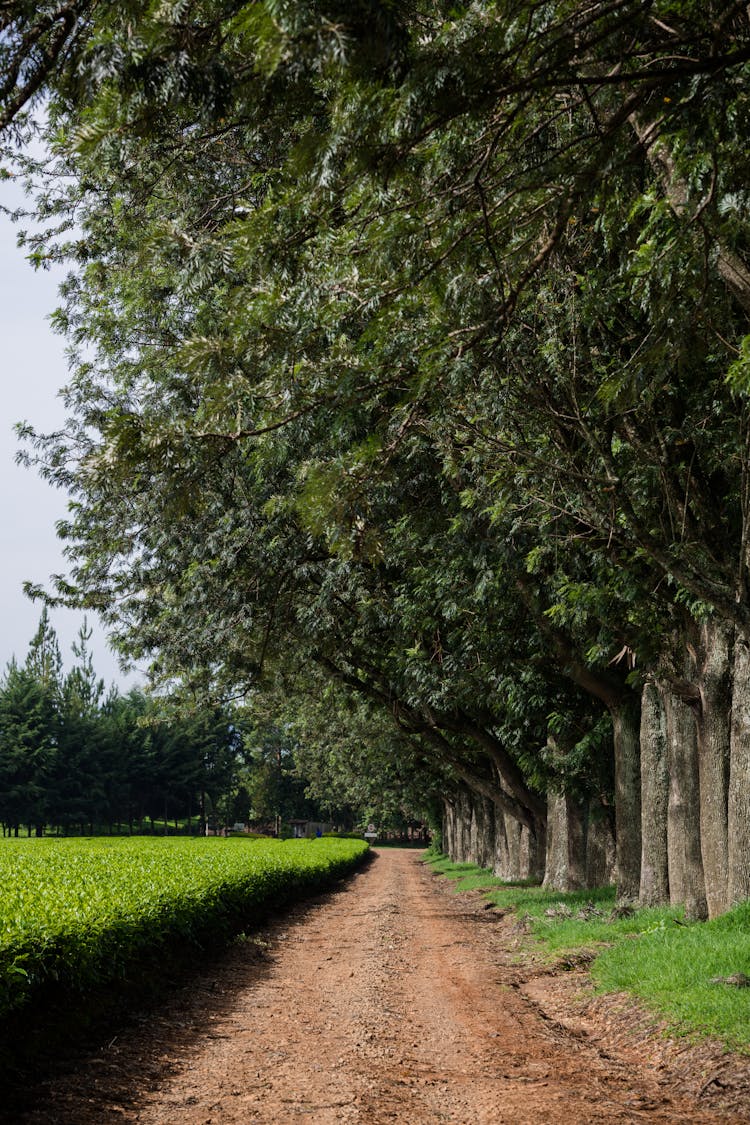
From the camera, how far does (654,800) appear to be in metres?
12.9

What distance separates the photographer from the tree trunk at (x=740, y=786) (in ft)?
32.0

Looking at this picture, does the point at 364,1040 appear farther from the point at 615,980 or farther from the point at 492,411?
the point at 492,411

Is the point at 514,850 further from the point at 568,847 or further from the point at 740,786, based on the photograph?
the point at 740,786

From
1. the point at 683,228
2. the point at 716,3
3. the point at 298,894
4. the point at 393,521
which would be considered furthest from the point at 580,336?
the point at 298,894

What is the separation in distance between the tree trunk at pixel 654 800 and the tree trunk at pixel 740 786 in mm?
2738

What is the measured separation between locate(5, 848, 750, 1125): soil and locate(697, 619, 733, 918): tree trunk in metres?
1.84

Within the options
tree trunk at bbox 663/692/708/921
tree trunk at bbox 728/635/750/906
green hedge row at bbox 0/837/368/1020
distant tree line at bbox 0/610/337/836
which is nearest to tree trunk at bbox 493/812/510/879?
green hedge row at bbox 0/837/368/1020

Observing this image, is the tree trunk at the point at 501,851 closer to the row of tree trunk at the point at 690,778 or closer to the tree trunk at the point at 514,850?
the tree trunk at the point at 514,850

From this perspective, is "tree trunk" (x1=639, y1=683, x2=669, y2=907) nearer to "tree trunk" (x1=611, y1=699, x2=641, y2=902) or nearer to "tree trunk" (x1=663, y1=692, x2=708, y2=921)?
"tree trunk" (x1=663, y1=692, x2=708, y2=921)

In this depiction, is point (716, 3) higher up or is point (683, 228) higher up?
point (716, 3)

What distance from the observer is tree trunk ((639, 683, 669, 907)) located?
1283 cm

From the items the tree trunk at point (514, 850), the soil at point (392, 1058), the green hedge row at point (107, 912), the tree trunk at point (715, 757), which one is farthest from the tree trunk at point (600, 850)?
the tree trunk at point (715, 757)

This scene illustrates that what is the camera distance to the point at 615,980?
9.02 metres

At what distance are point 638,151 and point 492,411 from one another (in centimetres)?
412
